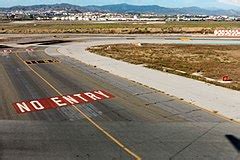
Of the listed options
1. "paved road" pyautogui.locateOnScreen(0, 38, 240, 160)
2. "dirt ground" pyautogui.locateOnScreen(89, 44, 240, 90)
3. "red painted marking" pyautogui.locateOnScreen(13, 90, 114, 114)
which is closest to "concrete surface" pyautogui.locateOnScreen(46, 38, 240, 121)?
"paved road" pyautogui.locateOnScreen(0, 38, 240, 160)

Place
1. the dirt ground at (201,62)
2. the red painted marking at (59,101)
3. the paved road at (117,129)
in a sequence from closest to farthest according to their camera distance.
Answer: the paved road at (117,129) → the red painted marking at (59,101) → the dirt ground at (201,62)

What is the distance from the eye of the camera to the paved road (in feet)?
54.6

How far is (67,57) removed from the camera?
57.5 m

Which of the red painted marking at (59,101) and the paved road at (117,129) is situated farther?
the red painted marking at (59,101)

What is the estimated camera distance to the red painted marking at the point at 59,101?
82.3 feet

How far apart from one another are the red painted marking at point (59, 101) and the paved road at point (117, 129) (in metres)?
0.68

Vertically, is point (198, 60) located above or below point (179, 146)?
below

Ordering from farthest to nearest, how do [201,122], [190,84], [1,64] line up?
[1,64]
[190,84]
[201,122]

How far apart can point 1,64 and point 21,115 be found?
89.9 ft

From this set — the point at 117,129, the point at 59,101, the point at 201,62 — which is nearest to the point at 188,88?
the point at 59,101

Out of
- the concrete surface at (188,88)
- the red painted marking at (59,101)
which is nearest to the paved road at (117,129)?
the red painted marking at (59,101)

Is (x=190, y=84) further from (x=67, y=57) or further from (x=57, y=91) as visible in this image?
(x=67, y=57)

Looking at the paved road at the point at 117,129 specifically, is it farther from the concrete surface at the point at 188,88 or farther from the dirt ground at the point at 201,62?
the dirt ground at the point at 201,62

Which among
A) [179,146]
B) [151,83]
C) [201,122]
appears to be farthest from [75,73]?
[179,146]
